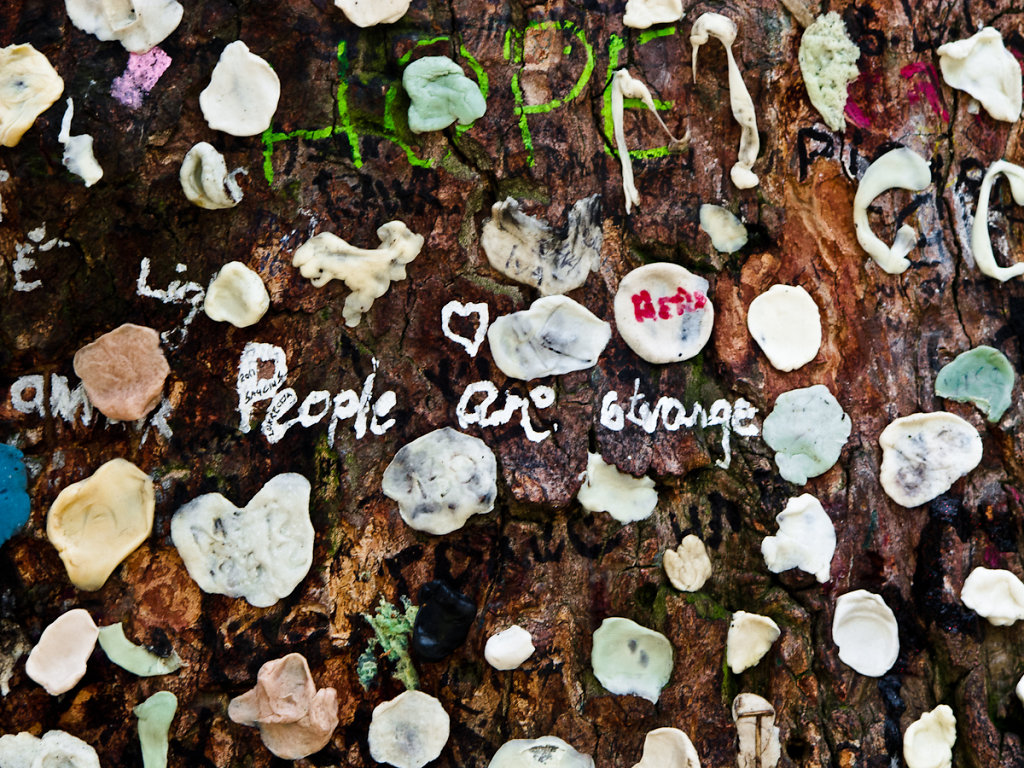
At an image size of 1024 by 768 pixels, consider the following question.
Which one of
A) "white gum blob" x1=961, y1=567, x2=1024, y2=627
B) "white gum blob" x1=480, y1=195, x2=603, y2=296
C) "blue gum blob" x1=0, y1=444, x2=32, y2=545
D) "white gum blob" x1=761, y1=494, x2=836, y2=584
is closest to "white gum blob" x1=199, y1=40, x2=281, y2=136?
"white gum blob" x1=480, y1=195, x2=603, y2=296

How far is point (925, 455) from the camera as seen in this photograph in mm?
1491

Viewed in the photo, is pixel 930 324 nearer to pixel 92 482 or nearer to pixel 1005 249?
pixel 1005 249

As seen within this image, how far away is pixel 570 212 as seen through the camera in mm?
1455

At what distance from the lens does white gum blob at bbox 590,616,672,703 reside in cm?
142

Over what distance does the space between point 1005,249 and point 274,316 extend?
121 cm

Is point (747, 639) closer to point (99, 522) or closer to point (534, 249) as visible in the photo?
point (534, 249)

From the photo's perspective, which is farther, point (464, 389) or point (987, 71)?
point (987, 71)

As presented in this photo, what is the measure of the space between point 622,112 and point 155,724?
1.17 meters

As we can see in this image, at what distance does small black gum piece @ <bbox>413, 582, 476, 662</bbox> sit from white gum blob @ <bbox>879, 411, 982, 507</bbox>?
69 centimetres

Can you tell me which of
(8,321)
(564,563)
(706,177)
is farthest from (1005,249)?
(8,321)

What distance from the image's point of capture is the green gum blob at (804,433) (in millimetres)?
1463

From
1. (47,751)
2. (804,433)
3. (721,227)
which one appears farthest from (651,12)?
(47,751)

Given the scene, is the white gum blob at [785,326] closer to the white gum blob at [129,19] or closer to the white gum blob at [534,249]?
the white gum blob at [534,249]

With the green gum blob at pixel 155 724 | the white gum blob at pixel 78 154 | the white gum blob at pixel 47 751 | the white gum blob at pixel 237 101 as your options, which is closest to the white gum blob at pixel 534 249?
the white gum blob at pixel 237 101
